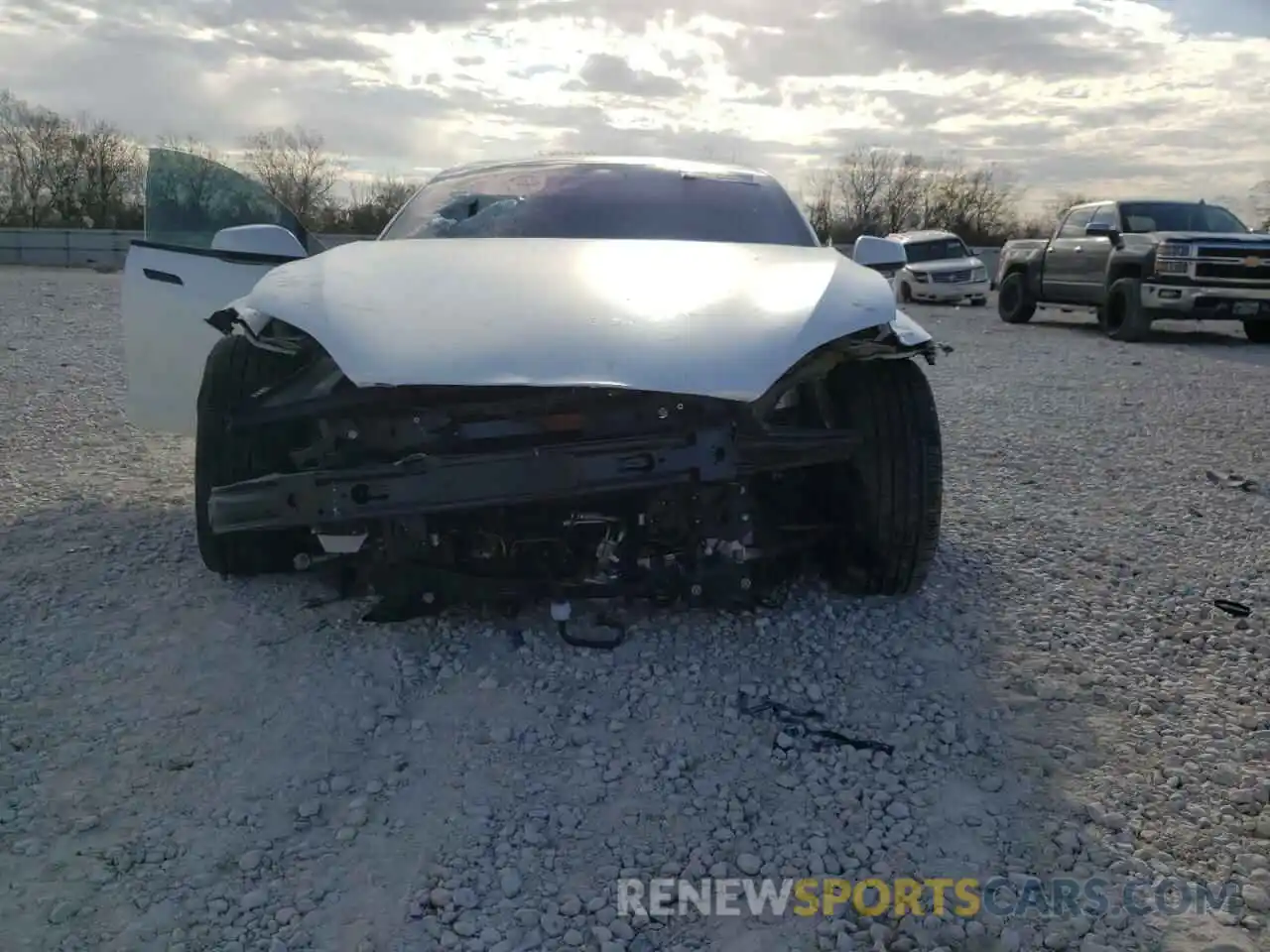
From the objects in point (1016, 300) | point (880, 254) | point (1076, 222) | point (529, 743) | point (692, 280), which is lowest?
point (529, 743)

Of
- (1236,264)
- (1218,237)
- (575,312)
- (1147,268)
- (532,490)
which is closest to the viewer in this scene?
(532,490)

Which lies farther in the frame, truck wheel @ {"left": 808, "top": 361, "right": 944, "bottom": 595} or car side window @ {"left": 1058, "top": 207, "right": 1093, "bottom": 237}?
car side window @ {"left": 1058, "top": 207, "right": 1093, "bottom": 237}

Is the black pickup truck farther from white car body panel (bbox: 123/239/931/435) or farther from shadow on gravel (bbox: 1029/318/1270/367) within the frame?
white car body panel (bbox: 123/239/931/435)

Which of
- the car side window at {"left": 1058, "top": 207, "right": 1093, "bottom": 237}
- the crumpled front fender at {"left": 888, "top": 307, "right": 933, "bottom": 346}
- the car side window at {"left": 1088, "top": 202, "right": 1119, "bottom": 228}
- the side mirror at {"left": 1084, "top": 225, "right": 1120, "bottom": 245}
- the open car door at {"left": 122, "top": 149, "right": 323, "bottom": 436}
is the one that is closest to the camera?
the crumpled front fender at {"left": 888, "top": 307, "right": 933, "bottom": 346}

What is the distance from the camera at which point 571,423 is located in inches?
116

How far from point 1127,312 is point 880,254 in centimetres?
966

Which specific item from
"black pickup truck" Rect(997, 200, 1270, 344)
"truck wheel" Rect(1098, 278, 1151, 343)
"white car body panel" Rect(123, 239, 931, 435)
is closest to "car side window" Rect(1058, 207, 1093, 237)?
"black pickup truck" Rect(997, 200, 1270, 344)

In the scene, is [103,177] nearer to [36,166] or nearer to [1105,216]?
[36,166]

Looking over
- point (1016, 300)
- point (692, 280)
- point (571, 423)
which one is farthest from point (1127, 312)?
point (571, 423)

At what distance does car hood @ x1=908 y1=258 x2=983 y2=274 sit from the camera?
21.1 metres

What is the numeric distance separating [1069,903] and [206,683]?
222cm

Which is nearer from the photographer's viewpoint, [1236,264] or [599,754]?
[599,754]

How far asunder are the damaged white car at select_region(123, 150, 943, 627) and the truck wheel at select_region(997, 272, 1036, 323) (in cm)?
1330

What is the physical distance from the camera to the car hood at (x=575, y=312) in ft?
9.05
